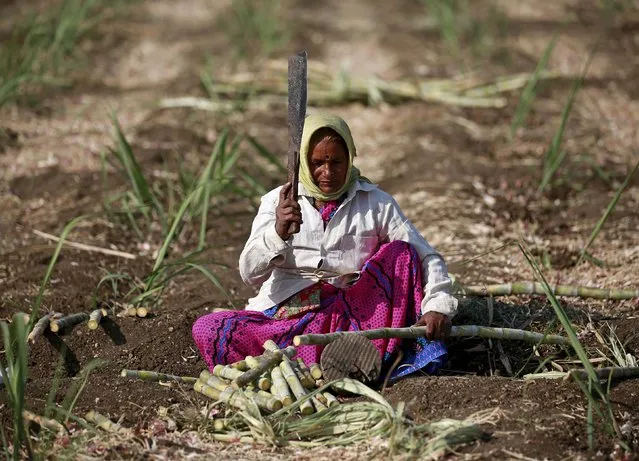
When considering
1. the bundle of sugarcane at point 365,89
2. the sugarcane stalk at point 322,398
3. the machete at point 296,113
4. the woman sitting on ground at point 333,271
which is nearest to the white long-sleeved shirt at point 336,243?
the woman sitting on ground at point 333,271

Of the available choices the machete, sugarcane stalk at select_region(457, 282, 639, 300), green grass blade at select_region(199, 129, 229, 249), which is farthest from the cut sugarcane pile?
green grass blade at select_region(199, 129, 229, 249)

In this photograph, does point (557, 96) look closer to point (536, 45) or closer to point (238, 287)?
point (536, 45)

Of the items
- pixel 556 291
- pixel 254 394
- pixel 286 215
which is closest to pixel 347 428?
pixel 254 394

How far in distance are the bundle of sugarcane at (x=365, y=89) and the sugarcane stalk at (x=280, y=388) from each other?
4.36 metres

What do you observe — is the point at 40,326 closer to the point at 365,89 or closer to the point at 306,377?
the point at 306,377

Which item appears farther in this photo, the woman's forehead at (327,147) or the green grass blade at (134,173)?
the green grass blade at (134,173)

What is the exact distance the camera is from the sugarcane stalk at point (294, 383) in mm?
2881

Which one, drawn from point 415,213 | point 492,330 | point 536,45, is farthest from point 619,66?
point 492,330

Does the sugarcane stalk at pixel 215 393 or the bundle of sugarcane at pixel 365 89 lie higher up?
the bundle of sugarcane at pixel 365 89

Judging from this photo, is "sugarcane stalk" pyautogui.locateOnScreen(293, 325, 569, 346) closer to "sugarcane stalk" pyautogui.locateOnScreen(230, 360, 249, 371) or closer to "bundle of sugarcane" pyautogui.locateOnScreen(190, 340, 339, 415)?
A: "bundle of sugarcane" pyautogui.locateOnScreen(190, 340, 339, 415)

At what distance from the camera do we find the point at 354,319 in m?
3.30

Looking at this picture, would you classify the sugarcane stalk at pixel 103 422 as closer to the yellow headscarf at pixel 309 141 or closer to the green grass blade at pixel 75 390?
the green grass blade at pixel 75 390

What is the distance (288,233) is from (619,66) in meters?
5.86

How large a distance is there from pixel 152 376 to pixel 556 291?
1595 mm
